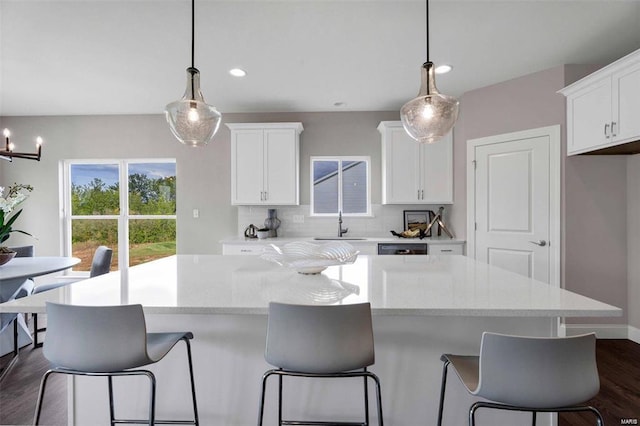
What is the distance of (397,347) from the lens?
1524 mm

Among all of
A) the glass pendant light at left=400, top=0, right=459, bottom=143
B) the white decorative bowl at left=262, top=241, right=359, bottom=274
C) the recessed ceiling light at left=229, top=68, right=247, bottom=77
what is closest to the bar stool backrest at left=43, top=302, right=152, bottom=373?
the white decorative bowl at left=262, top=241, right=359, bottom=274

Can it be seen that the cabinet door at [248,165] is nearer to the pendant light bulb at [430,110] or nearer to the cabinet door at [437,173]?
the cabinet door at [437,173]

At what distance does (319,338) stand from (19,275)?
2646mm

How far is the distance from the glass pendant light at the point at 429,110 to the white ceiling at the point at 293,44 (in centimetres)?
70

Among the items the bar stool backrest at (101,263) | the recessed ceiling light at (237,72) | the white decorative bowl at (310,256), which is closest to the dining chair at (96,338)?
the white decorative bowl at (310,256)

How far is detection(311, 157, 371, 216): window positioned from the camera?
14.4 ft

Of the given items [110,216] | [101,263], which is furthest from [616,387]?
[110,216]

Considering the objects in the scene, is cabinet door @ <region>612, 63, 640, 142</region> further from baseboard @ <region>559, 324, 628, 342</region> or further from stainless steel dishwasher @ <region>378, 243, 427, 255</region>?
stainless steel dishwasher @ <region>378, 243, 427, 255</region>

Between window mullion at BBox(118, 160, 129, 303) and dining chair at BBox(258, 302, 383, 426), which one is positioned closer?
dining chair at BBox(258, 302, 383, 426)

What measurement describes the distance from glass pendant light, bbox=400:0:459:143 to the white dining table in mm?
3034

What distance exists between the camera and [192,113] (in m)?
1.85

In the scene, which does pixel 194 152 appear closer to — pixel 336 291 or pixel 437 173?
pixel 437 173

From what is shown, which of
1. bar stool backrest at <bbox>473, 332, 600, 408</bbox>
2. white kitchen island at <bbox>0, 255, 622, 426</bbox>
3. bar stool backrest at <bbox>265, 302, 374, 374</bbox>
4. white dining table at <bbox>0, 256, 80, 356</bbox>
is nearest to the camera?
bar stool backrest at <bbox>473, 332, 600, 408</bbox>

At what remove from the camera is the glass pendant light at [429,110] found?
180 centimetres
